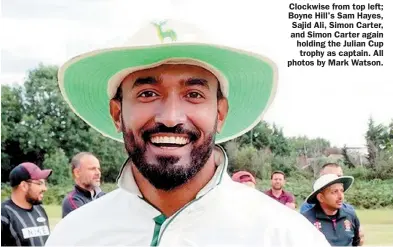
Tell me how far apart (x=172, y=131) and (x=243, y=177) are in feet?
1.56

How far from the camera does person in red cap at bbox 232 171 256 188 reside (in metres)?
4.07

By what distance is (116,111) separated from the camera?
391cm

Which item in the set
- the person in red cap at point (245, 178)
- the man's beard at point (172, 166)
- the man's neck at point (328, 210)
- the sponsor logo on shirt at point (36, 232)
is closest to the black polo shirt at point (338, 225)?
the man's neck at point (328, 210)

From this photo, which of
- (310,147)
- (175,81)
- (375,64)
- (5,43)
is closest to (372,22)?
(375,64)

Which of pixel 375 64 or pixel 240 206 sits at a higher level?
pixel 375 64

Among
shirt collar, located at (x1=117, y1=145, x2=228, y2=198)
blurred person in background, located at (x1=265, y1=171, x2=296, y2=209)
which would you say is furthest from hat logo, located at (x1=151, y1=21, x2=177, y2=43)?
blurred person in background, located at (x1=265, y1=171, x2=296, y2=209)

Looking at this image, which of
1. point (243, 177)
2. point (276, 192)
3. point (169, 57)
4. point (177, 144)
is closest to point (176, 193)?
point (177, 144)

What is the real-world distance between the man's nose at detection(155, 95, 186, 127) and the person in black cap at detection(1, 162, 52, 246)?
0.74 meters

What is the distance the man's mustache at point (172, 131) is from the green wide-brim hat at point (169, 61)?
17cm

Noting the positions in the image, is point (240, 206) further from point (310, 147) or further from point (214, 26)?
point (214, 26)

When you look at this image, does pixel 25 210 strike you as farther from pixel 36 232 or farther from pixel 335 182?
pixel 335 182

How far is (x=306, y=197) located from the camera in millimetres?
4113

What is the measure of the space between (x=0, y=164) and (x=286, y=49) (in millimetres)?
1450

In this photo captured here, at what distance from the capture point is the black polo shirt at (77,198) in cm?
407
